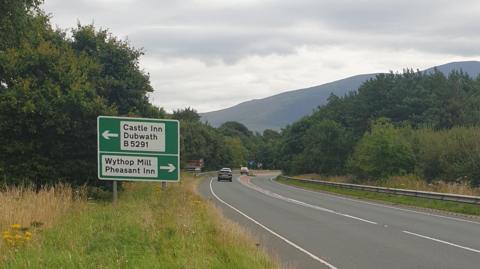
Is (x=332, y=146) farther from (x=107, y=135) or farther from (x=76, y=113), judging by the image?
(x=107, y=135)

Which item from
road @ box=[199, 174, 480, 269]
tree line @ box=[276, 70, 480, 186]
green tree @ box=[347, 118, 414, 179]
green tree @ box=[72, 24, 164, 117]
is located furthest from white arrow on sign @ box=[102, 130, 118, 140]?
green tree @ box=[347, 118, 414, 179]

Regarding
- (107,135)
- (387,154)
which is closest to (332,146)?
(387,154)

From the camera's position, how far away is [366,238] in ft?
51.9

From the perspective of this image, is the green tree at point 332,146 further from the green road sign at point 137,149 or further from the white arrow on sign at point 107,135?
the white arrow on sign at point 107,135

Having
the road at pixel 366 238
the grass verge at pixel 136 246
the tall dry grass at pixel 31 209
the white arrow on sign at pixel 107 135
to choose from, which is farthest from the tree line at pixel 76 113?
the road at pixel 366 238

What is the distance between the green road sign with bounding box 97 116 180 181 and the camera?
15492 millimetres

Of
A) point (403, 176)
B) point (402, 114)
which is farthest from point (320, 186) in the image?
point (402, 114)

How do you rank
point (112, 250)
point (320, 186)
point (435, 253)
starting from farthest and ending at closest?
1. point (320, 186)
2. point (435, 253)
3. point (112, 250)

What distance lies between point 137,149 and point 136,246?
6336 millimetres

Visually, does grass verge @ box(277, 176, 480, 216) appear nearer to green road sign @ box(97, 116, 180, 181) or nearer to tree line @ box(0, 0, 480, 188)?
tree line @ box(0, 0, 480, 188)

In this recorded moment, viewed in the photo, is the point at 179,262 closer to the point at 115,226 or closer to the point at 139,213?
the point at 115,226

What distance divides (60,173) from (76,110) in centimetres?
245

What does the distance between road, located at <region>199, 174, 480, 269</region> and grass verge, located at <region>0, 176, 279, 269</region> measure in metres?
1.54

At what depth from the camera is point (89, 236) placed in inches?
417
